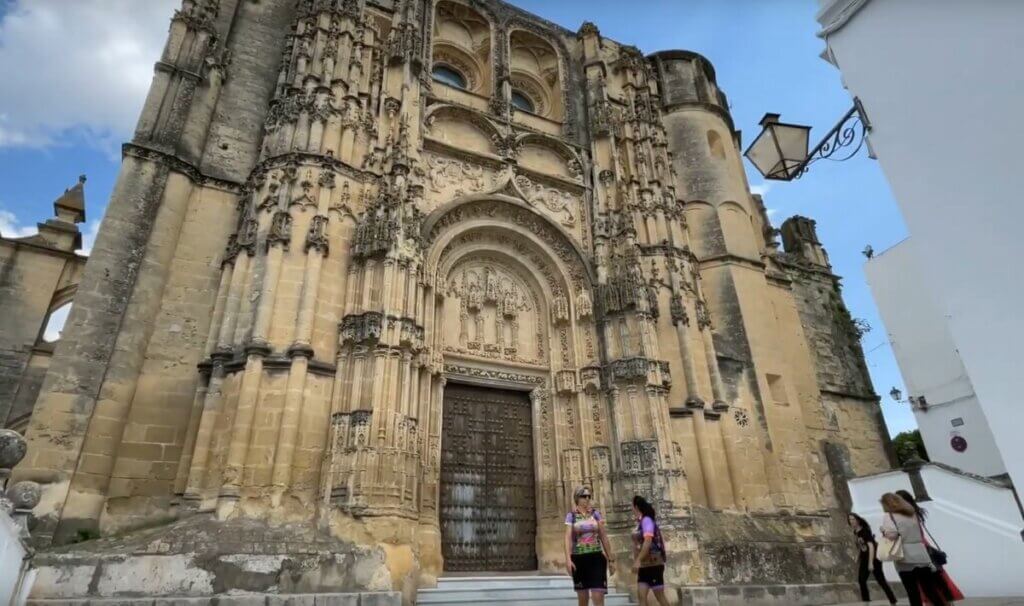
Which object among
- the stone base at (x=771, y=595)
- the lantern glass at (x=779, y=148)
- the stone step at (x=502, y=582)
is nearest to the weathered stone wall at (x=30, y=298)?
the stone step at (x=502, y=582)

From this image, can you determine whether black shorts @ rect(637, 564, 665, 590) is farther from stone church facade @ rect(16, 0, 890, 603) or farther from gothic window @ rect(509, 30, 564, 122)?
gothic window @ rect(509, 30, 564, 122)

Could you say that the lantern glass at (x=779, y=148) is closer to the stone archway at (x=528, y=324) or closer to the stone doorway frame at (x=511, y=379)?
the stone archway at (x=528, y=324)

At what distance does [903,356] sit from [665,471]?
16.6 meters

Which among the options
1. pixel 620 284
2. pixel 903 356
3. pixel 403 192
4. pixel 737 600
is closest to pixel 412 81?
pixel 403 192

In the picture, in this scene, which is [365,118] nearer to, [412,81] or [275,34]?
[412,81]

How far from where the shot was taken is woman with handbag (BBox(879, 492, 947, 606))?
16.8ft

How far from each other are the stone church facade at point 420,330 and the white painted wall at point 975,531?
192 centimetres

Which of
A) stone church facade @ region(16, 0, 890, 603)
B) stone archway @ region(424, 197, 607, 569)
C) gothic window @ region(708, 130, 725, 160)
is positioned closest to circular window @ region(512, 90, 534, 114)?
stone church facade @ region(16, 0, 890, 603)

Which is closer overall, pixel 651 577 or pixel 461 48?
pixel 651 577

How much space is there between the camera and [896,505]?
212 inches

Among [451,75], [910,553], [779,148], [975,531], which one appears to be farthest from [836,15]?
[451,75]

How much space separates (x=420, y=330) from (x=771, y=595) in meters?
7.53

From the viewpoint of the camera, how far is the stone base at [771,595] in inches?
358

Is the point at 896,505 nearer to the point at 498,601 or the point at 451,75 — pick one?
the point at 498,601
